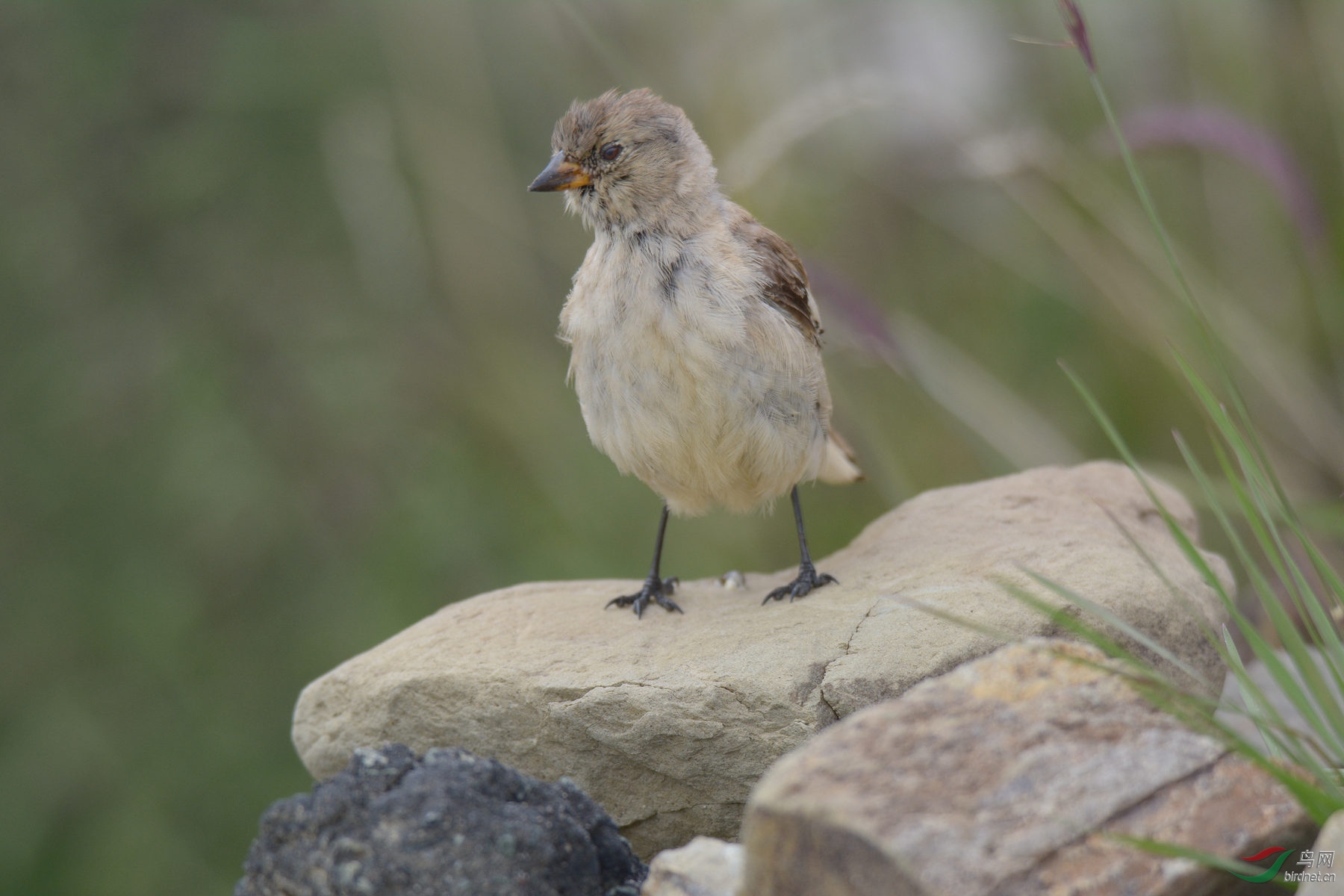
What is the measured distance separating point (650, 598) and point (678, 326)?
851mm

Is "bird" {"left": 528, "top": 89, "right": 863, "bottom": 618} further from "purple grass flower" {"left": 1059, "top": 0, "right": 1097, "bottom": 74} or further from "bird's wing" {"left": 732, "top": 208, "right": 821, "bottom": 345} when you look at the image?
"purple grass flower" {"left": 1059, "top": 0, "right": 1097, "bottom": 74}

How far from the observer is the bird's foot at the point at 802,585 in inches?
141

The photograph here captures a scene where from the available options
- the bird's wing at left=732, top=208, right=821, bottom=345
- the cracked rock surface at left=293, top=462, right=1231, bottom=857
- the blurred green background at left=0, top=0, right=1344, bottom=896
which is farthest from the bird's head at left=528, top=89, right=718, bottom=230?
the cracked rock surface at left=293, top=462, right=1231, bottom=857

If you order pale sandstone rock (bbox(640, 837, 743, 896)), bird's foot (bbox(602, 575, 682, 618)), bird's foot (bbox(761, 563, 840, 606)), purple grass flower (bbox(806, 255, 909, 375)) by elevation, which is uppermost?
purple grass flower (bbox(806, 255, 909, 375))

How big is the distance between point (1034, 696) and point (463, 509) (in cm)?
358

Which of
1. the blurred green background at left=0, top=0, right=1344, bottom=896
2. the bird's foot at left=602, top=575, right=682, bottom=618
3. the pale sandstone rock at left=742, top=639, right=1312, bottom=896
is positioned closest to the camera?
the pale sandstone rock at left=742, top=639, right=1312, bottom=896

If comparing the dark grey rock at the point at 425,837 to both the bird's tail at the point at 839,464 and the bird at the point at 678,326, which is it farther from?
the bird's tail at the point at 839,464

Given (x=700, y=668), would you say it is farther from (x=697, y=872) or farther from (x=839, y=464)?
(x=839, y=464)

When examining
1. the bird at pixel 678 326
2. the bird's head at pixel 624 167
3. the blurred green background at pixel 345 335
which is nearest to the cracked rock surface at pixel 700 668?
the bird at pixel 678 326

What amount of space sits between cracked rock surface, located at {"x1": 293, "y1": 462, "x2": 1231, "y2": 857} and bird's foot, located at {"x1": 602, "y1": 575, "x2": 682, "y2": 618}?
6 cm

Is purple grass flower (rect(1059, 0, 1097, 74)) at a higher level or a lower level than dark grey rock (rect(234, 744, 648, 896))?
higher

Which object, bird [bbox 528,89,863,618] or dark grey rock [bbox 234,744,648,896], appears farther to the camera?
bird [bbox 528,89,863,618]

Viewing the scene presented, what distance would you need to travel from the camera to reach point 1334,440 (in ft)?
12.7

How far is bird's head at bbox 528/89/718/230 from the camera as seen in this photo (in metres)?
3.64
